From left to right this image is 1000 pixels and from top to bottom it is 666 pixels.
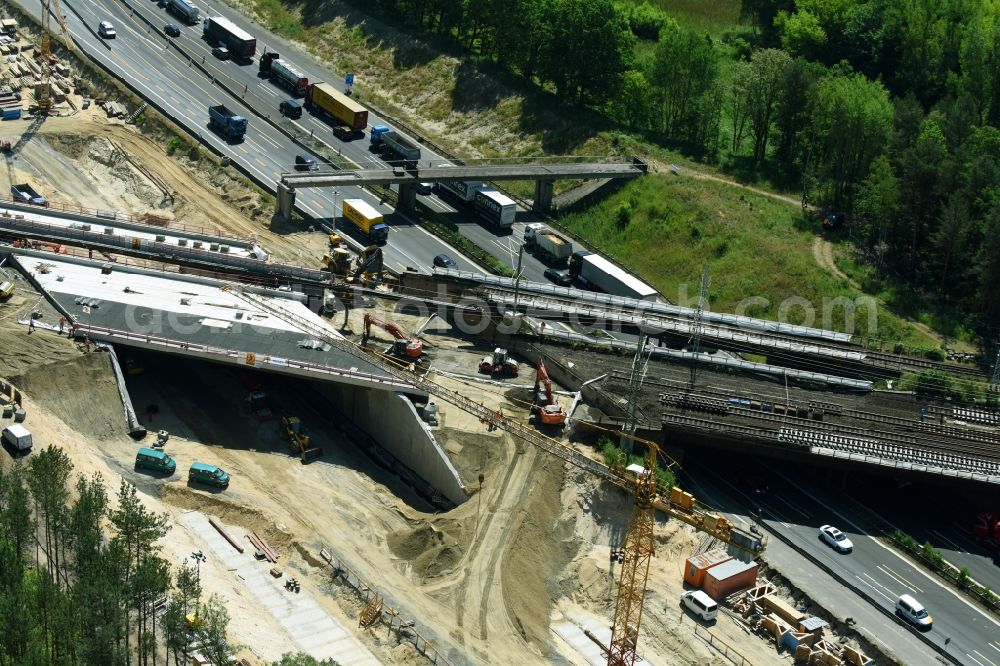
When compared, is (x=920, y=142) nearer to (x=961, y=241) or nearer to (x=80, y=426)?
(x=961, y=241)

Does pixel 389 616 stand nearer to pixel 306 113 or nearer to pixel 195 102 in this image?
pixel 306 113

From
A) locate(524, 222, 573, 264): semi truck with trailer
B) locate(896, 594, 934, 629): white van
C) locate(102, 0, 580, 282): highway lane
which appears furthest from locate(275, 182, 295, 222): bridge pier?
locate(896, 594, 934, 629): white van

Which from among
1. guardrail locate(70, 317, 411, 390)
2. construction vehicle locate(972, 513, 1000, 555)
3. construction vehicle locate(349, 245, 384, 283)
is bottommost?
guardrail locate(70, 317, 411, 390)

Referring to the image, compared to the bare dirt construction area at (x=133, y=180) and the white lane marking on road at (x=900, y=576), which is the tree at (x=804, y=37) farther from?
the white lane marking on road at (x=900, y=576)

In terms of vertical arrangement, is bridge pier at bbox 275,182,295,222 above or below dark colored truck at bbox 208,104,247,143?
below

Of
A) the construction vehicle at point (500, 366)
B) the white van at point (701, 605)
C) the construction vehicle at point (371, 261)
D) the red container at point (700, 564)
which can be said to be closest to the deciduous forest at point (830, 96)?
the red container at point (700, 564)

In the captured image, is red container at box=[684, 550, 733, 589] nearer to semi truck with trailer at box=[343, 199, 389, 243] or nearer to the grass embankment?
the grass embankment
